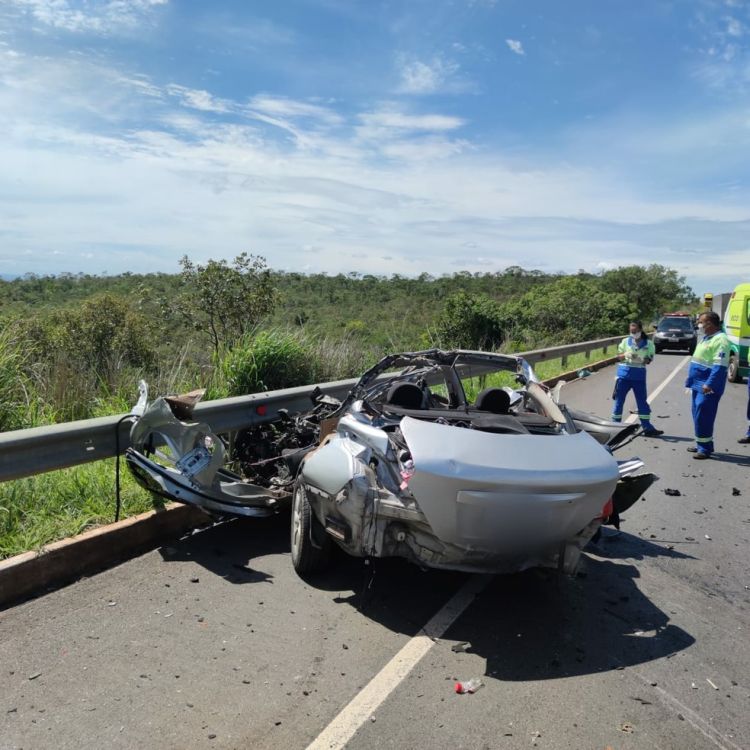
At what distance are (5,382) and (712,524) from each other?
6677 mm

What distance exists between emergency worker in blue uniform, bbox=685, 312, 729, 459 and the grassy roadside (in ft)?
23.4

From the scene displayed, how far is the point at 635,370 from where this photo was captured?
1027 centimetres

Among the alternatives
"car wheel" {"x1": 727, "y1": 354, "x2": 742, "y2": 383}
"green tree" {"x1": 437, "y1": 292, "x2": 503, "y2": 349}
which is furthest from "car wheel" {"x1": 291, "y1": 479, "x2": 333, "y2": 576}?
"green tree" {"x1": 437, "y1": 292, "x2": 503, "y2": 349}

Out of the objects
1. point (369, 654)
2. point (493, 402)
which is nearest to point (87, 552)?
point (369, 654)

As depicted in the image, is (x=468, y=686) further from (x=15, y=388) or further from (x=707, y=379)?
(x=707, y=379)

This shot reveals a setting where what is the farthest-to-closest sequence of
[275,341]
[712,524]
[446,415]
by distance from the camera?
[275,341] → [712,524] → [446,415]

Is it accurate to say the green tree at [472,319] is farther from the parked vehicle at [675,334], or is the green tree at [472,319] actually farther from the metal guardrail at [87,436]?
the metal guardrail at [87,436]

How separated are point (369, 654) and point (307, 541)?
3.30 ft

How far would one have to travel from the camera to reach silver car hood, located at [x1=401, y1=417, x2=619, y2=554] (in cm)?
356

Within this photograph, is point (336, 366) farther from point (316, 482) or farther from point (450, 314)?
point (450, 314)

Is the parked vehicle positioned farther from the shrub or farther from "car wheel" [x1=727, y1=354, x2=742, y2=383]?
the shrub

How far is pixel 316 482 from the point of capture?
4.25 m

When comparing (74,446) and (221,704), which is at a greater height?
(74,446)

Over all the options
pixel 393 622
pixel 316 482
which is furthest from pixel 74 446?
pixel 393 622
